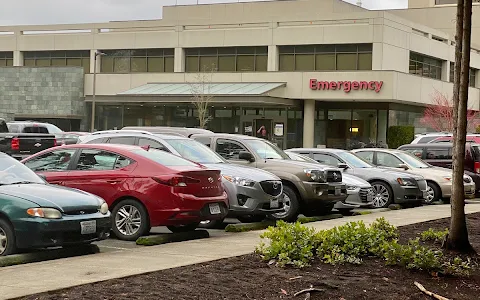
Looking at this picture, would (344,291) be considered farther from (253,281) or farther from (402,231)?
(402,231)

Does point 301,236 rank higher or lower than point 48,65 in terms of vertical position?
lower

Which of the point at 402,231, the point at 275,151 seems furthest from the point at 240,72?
the point at 402,231

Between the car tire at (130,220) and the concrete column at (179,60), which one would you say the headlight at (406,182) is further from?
the concrete column at (179,60)

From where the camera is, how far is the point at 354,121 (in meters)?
53.0

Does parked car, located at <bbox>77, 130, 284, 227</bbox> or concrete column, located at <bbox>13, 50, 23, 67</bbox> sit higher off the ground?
concrete column, located at <bbox>13, 50, 23, 67</bbox>

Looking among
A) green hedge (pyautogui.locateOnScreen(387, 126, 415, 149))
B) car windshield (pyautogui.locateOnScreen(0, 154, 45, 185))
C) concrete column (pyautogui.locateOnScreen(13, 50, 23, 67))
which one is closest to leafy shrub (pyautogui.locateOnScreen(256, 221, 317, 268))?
car windshield (pyautogui.locateOnScreen(0, 154, 45, 185))

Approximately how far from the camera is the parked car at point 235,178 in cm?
1381

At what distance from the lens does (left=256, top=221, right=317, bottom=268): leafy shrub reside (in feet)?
28.8

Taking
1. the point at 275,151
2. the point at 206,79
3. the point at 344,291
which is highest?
the point at 206,79

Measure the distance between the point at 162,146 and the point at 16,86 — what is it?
46717mm

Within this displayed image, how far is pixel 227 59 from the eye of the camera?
56062 millimetres

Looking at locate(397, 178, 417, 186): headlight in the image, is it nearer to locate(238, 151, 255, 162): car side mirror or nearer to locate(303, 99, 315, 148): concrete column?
locate(238, 151, 255, 162): car side mirror

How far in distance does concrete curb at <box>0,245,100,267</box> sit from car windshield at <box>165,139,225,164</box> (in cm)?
411

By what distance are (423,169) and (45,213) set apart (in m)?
14.5
